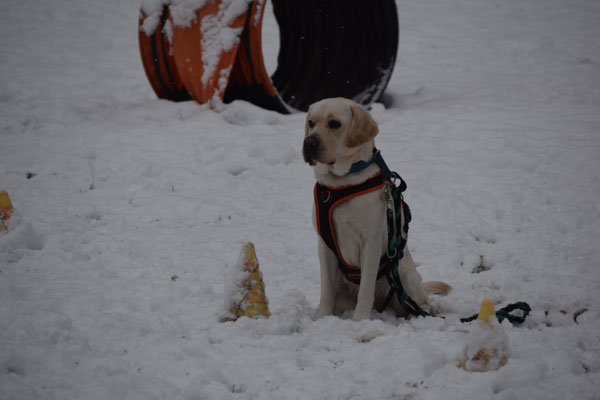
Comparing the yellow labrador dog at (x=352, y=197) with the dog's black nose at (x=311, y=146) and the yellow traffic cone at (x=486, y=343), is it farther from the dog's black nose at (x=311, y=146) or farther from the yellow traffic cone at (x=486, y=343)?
the yellow traffic cone at (x=486, y=343)

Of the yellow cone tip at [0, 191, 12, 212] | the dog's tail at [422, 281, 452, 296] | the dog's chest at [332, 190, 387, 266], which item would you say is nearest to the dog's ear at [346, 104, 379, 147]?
the dog's chest at [332, 190, 387, 266]

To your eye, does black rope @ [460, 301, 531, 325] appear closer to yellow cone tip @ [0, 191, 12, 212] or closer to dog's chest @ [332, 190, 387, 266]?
dog's chest @ [332, 190, 387, 266]

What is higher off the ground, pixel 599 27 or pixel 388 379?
pixel 599 27

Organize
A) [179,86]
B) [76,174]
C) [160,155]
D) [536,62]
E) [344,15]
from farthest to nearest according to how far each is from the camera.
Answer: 1. [536,62]
2. [344,15]
3. [179,86]
4. [160,155]
5. [76,174]

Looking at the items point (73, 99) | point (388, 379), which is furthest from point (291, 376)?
point (73, 99)

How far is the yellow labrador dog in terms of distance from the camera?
2.51m

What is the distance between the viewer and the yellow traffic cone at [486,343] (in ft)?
6.17

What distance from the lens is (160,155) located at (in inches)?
202

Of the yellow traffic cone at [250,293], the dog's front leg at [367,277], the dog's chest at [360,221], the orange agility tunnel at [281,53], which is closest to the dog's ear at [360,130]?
the dog's chest at [360,221]

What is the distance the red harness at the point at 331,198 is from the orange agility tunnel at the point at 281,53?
394 cm

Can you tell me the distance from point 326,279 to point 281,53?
590 cm

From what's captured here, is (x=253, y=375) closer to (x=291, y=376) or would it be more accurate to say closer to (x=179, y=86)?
(x=291, y=376)

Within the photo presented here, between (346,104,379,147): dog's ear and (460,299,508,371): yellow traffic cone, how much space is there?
1039mm

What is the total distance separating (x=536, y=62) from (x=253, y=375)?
8809 mm
